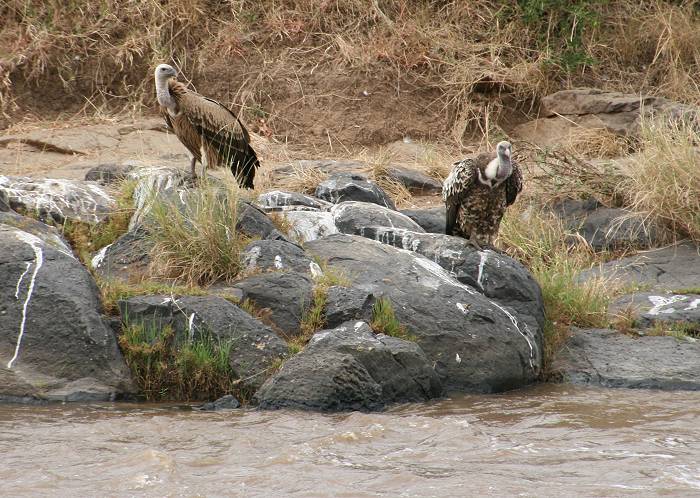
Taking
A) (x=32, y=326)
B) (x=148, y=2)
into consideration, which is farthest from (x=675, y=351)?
(x=148, y=2)

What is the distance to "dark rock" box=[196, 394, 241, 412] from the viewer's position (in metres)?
6.20

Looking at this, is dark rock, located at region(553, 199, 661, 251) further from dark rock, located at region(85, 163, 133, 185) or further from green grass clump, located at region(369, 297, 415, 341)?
dark rock, located at region(85, 163, 133, 185)

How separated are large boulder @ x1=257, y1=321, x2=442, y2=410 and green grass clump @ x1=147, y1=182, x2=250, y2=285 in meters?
0.98

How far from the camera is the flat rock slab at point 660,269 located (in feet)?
29.4

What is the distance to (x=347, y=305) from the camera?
684cm

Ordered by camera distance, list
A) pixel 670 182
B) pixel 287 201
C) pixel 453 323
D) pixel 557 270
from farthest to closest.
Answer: pixel 670 182 < pixel 287 201 < pixel 557 270 < pixel 453 323

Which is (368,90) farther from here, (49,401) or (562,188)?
(49,401)

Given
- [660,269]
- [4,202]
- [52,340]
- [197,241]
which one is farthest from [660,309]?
[4,202]

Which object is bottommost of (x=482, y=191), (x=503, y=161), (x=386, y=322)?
(x=386, y=322)

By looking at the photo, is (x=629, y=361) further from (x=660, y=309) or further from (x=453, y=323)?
(x=453, y=323)

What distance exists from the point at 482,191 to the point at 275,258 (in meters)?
1.69

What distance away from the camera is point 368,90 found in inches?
520

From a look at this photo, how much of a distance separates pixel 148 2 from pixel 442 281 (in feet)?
24.4

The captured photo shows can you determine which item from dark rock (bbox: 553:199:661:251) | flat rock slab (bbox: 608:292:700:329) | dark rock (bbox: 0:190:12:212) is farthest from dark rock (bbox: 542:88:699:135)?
dark rock (bbox: 0:190:12:212)
